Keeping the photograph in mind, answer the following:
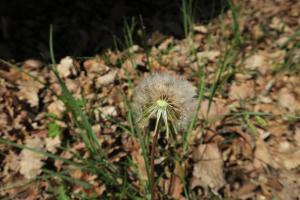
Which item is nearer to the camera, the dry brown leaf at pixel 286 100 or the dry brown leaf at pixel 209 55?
the dry brown leaf at pixel 286 100

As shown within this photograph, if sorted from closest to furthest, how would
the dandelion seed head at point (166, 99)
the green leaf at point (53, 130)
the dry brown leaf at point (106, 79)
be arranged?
the dandelion seed head at point (166, 99) → the green leaf at point (53, 130) → the dry brown leaf at point (106, 79)

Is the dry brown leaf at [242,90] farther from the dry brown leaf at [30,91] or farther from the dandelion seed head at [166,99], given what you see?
the dry brown leaf at [30,91]

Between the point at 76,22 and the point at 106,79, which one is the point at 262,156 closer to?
the point at 106,79

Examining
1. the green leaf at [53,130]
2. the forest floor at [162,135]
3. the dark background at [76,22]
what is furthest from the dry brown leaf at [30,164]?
the dark background at [76,22]

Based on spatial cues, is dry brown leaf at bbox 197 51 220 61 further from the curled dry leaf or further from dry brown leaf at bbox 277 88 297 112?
the curled dry leaf

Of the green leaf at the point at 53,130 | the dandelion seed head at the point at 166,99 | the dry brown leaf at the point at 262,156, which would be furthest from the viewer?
the green leaf at the point at 53,130

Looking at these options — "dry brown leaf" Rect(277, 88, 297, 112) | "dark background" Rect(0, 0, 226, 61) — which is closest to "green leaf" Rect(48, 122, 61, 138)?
"dark background" Rect(0, 0, 226, 61)

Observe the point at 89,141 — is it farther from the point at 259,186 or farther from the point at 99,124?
the point at 259,186
